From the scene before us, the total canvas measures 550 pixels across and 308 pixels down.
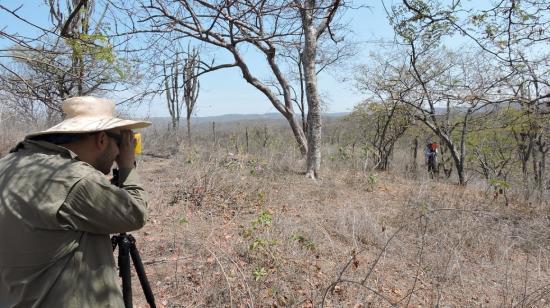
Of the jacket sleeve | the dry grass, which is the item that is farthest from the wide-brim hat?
the dry grass

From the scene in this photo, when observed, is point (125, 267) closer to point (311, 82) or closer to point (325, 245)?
point (325, 245)

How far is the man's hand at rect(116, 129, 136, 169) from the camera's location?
1.66m

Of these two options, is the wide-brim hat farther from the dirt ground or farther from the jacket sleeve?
the dirt ground

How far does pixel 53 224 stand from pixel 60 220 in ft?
0.08

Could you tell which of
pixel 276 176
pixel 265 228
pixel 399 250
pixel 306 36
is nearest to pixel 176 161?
pixel 276 176

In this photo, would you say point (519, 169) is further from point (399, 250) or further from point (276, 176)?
point (399, 250)

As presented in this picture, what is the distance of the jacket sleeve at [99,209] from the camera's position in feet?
4.32

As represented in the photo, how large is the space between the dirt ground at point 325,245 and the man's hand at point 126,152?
0.88 m

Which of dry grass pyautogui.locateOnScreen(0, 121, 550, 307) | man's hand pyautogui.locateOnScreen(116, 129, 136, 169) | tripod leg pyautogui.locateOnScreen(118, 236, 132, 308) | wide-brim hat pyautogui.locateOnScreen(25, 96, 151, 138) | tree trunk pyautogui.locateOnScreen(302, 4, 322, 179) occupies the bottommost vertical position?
dry grass pyautogui.locateOnScreen(0, 121, 550, 307)

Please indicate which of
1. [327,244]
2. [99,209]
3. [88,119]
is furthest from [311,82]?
[99,209]

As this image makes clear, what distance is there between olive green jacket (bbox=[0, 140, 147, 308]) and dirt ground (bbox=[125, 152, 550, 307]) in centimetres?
94

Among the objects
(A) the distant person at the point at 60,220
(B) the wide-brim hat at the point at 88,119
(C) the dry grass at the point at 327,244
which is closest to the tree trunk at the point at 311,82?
(C) the dry grass at the point at 327,244

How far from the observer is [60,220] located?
130 cm

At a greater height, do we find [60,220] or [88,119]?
[88,119]
